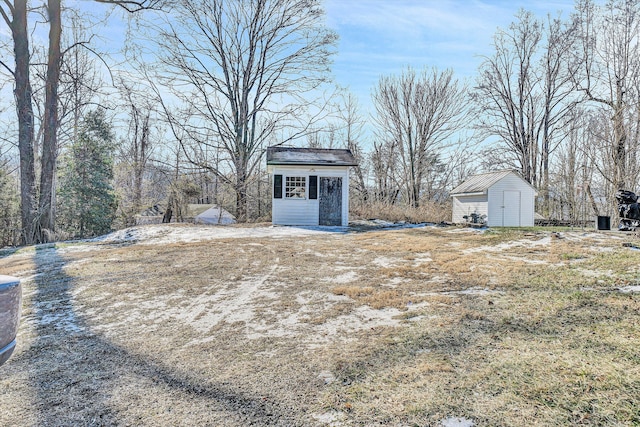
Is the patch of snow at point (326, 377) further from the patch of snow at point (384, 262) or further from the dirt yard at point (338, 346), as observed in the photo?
the patch of snow at point (384, 262)

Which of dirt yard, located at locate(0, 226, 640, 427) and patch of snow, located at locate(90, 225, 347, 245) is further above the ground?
patch of snow, located at locate(90, 225, 347, 245)

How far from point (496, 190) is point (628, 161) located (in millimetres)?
4782

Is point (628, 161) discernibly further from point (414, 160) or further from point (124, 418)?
point (124, 418)

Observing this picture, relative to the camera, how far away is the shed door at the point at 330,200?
13.5 m

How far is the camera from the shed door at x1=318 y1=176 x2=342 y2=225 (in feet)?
44.4

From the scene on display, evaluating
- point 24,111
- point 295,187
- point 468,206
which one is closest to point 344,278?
point 295,187

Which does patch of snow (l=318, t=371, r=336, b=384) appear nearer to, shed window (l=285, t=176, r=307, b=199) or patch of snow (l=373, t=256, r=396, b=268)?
patch of snow (l=373, t=256, r=396, b=268)

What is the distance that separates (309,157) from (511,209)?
10.3 meters

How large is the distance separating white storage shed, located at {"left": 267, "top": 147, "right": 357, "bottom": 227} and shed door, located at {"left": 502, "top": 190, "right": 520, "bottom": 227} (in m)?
8.26

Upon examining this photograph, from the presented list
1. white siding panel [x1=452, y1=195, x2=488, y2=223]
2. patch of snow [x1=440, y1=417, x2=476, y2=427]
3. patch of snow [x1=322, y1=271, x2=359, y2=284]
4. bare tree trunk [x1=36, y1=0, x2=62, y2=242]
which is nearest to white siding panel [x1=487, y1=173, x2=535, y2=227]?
white siding panel [x1=452, y1=195, x2=488, y2=223]

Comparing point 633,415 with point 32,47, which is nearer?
point 633,415

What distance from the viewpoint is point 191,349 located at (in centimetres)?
260

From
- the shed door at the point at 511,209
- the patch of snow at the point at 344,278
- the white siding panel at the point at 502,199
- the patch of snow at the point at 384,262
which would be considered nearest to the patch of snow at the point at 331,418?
the patch of snow at the point at 344,278

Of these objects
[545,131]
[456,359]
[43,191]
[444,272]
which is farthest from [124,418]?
[545,131]
